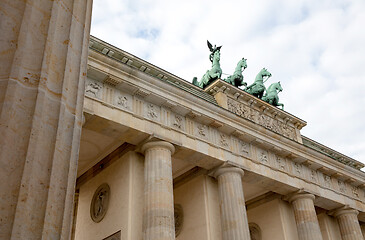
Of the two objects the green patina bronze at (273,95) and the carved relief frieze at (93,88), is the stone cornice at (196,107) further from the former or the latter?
the green patina bronze at (273,95)

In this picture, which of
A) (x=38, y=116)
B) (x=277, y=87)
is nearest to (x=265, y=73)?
(x=277, y=87)

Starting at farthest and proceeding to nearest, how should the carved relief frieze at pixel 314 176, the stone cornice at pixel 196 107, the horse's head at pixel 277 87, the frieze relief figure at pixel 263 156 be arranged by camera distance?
the horse's head at pixel 277 87 → the carved relief frieze at pixel 314 176 → the frieze relief figure at pixel 263 156 → the stone cornice at pixel 196 107

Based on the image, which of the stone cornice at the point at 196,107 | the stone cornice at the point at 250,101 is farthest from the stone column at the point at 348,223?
the stone cornice at the point at 250,101

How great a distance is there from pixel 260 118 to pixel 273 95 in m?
3.47

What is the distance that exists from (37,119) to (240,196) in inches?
583

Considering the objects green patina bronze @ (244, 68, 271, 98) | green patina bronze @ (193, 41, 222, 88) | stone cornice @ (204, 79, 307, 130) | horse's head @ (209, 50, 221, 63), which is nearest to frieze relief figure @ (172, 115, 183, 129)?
stone cornice @ (204, 79, 307, 130)

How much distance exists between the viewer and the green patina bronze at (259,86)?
24417 millimetres

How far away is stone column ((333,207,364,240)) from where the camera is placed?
915 inches

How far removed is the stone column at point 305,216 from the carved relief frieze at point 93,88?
38.2 feet

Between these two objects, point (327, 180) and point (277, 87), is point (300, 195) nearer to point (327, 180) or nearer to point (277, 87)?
Result: point (327, 180)

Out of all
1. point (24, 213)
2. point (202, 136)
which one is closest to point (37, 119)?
point (24, 213)

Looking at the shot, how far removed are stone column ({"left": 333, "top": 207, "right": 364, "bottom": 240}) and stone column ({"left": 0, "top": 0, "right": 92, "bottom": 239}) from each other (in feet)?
72.5

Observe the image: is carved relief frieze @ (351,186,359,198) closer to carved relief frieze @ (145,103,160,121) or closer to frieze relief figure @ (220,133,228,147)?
frieze relief figure @ (220,133,228,147)

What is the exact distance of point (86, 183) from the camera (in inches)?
766
